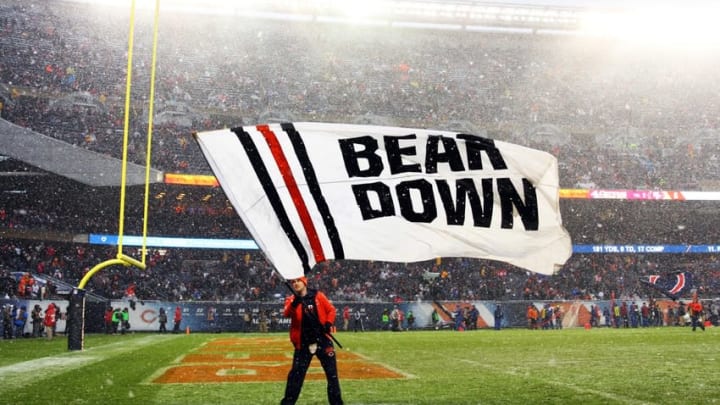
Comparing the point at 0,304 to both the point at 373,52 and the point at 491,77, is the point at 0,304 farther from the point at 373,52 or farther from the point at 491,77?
the point at 491,77

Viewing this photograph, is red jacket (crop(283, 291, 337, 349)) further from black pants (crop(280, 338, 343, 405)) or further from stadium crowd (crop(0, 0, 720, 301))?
stadium crowd (crop(0, 0, 720, 301))

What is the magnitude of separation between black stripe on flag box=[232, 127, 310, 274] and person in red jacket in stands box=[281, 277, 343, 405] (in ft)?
5.32

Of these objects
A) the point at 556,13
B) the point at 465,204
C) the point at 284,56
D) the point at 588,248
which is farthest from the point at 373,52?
the point at 465,204

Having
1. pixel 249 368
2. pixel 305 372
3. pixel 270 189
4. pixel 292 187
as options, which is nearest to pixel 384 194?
pixel 292 187

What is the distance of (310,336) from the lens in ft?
23.9

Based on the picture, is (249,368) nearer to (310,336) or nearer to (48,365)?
(48,365)

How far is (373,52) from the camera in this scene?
5131 centimetres

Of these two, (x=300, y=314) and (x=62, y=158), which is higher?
(x=62, y=158)

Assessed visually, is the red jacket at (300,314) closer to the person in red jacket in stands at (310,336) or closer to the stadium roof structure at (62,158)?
the person in red jacket in stands at (310,336)

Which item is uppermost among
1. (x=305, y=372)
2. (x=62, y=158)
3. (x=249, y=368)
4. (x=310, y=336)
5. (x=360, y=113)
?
(x=360, y=113)

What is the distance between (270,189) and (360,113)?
39413mm

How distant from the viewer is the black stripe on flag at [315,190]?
586 centimetres

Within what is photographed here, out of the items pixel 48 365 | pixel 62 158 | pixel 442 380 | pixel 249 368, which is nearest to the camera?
pixel 442 380

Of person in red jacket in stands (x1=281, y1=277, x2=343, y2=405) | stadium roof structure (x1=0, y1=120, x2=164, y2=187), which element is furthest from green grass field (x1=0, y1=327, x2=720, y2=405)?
stadium roof structure (x1=0, y1=120, x2=164, y2=187)
